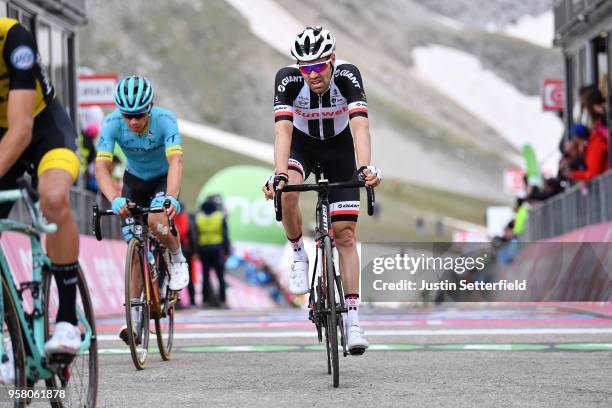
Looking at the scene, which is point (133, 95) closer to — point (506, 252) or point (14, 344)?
point (14, 344)

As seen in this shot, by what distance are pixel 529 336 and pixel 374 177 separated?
175 inches

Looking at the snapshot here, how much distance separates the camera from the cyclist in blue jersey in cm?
897

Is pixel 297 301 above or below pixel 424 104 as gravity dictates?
below

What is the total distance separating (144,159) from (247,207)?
25.2 m

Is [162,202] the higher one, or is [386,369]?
[162,202]

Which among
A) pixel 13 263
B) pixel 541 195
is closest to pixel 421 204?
pixel 541 195

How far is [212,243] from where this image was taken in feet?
71.4

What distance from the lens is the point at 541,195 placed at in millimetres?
22844

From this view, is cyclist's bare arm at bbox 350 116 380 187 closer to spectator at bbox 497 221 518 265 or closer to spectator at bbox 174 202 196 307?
spectator at bbox 497 221 518 265

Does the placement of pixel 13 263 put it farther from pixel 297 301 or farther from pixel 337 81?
pixel 297 301

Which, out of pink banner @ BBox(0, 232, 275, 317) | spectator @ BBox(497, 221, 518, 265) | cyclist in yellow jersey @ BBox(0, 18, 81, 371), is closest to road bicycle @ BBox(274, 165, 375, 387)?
cyclist in yellow jersey @ BBox(0, 18, 81, 371)

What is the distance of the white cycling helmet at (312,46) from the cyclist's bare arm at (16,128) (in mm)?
2852

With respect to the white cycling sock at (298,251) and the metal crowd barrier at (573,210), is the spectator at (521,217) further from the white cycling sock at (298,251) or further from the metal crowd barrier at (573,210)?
the white cycling sock at (298,251)

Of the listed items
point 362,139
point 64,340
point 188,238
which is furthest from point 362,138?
point 188,238
